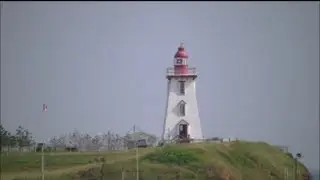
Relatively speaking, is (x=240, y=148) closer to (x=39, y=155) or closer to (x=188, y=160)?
(x=188, y=160)

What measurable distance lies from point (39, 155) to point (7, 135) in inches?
442

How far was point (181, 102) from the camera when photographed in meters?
64.4

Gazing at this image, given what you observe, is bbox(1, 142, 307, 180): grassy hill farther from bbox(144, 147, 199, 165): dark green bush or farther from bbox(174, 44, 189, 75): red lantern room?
bbox(174, 44, 189, 75): red lantern room

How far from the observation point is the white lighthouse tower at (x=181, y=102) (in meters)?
63.8

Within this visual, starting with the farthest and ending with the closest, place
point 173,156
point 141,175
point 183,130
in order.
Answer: point 183,130, point 173,156, point 141,175

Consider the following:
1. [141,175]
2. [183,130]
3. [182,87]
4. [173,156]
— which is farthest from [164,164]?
[182,87]

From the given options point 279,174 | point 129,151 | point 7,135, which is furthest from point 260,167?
point 7,135

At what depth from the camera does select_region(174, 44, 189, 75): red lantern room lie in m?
64.4

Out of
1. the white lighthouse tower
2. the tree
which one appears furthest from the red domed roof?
the tree

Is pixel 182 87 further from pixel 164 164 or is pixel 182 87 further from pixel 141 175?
pixel 141 175

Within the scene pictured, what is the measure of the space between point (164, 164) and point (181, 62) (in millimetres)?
16017

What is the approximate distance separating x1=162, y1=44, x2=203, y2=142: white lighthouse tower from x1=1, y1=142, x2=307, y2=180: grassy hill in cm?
561

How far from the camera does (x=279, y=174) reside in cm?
5550

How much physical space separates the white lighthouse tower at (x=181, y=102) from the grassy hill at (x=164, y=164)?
5614 millimetres
